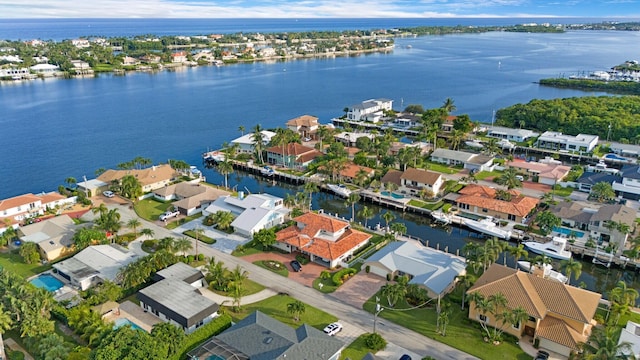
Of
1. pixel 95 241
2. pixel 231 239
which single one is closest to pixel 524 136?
pixel 231 239

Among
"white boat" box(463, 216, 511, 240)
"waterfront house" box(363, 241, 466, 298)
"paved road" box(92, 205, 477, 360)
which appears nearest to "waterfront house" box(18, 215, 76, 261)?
"paved road" box(92, 205, 477, 360)

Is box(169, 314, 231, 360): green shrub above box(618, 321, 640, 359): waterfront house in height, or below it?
below

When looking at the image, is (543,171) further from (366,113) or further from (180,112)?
(180,112)

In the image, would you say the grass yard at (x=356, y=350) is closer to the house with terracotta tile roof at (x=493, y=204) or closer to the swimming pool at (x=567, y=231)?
the house with terracotta tile roof at (x=493, y=204)

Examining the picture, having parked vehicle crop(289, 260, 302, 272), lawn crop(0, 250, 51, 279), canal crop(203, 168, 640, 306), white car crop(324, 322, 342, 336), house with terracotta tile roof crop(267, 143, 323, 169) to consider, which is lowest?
canal crop(203, 168, 640, 306)

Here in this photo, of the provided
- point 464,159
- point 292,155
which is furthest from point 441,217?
point 292,155

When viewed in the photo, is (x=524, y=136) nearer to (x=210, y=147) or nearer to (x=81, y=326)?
(x=210, y=147)

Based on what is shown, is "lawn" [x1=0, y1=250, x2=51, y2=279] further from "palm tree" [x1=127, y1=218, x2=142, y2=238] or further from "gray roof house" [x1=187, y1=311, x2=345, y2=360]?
"gray roof house" [x1=187, y1=311, x2=345, y2=360]
